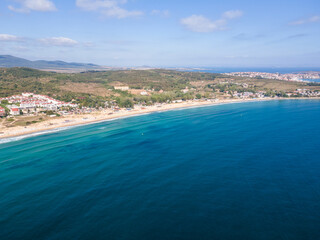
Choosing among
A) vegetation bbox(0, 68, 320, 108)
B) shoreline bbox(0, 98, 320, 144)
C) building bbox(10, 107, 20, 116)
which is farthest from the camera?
vegetation bbox(0, 68, 320, 108)

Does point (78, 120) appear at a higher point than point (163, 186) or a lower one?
higher

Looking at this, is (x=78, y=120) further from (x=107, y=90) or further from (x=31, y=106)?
(x=107, y=90)

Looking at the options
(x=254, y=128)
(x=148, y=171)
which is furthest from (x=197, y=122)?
(x=148, y=171)

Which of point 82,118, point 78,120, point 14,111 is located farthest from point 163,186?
point 14,111

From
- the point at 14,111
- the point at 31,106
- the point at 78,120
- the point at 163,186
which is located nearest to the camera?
the point at 163,186

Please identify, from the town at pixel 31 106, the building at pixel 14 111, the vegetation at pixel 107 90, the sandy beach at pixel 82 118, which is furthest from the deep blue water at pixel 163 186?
the vegetation at pixel 107 90

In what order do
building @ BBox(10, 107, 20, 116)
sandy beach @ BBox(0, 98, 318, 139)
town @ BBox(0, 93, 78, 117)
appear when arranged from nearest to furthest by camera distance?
1. sandy beach @ BBox(0, 98, 318, 139)
2. building @ BBox(10, 107, 20, 116)
3. town @ BBox(0, 93, 78, 117)

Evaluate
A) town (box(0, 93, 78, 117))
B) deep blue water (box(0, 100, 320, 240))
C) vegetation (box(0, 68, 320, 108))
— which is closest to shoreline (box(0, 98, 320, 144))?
deep blue water (box(0, 100, 320, 240))

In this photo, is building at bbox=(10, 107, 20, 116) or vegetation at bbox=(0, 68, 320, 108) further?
vegetation at bbox=(0, 68, 320, 108)

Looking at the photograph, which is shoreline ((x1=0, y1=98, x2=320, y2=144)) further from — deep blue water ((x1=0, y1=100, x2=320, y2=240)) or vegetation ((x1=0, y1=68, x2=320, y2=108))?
vegetation ((x1=0, y1=68, x2=320, y2=108))
